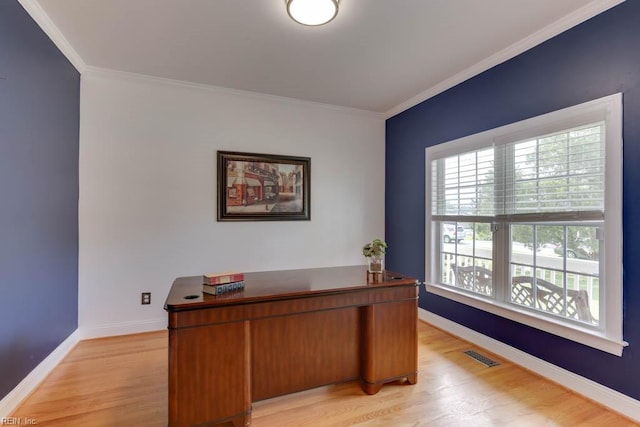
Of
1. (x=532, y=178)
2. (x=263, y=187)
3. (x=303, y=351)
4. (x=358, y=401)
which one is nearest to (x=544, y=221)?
(x=532, y=178)

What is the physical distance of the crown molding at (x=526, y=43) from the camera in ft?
6.61

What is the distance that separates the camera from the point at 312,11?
1.97 meters

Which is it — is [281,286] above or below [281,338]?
above

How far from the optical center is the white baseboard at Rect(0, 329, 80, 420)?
1.82 m

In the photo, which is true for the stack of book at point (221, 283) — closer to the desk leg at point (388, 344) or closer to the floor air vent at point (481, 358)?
the desk leg at point (388, 344)

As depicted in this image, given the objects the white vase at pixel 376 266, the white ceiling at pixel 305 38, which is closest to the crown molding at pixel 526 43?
the white ceiling at pixel 305 38

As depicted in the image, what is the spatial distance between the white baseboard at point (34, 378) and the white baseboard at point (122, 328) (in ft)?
0.45

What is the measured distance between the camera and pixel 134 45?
2520mm

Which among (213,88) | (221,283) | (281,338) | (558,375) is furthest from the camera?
(213,88)

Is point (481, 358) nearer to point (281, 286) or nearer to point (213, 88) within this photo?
point (281, 286)

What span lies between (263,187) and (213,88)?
3.90 feet

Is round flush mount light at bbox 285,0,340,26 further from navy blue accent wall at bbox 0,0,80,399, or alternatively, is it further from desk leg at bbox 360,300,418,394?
desk leg at bbox 360,300,418,394

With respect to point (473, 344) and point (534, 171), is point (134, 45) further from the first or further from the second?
point (473, 344)

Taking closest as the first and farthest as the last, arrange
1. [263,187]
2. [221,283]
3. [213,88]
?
[221,283], [213,88], [263,187]
